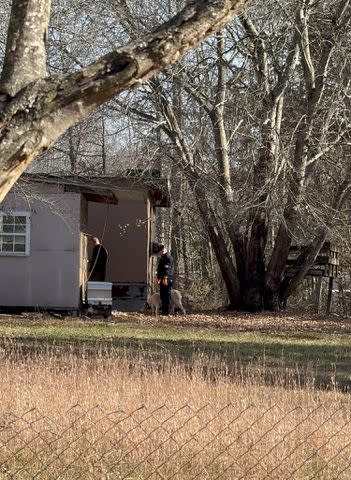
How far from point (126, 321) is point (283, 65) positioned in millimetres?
7197

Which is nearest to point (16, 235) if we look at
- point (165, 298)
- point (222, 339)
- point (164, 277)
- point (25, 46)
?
point (164, 277)

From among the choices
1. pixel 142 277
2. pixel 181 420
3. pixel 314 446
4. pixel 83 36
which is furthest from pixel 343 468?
pixel 142 277

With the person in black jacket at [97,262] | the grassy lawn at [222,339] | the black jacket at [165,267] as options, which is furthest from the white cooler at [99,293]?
the black jacket at [165,267]

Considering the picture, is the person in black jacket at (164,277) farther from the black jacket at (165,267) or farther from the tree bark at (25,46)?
the tree bark at (25,46)

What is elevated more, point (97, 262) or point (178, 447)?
point (97, 262)

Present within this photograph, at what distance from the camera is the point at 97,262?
1003 inches

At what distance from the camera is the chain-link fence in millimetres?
7832

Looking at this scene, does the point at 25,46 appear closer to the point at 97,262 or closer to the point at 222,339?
the point at 222,339

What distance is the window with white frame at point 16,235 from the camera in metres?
24.8

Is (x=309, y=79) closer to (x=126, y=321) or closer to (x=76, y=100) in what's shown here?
(x=126, y=321)

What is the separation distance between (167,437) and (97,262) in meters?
17.4

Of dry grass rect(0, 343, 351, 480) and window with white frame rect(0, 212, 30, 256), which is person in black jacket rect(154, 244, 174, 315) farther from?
dry grass rect(0, 343, 351, 480)

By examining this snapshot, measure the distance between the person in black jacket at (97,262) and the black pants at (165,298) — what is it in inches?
62.0

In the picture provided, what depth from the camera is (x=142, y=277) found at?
28.0 meters
